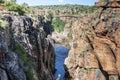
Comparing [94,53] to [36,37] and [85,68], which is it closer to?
[85,68]

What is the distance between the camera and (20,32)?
4506 cm

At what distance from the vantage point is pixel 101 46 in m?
53.2

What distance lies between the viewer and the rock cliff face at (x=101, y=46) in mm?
51812

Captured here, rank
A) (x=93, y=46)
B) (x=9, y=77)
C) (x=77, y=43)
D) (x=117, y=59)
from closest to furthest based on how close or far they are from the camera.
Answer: (x=9, y=77)
(x=117, y=59)
(x=93, y=46)
(x=77, y=43)

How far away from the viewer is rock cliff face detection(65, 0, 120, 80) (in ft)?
170

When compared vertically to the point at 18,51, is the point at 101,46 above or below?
below

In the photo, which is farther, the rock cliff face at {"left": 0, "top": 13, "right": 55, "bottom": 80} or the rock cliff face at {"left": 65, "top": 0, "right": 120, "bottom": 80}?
the rock cliff face at {"left": 65, "top": 0, "right": 120, "bottom": 80}

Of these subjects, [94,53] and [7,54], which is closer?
[7,54]

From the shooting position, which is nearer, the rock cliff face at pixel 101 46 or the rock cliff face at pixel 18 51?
the rock cliff face at pixel 18 51

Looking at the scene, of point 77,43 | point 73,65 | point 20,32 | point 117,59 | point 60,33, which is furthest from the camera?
point 60,33

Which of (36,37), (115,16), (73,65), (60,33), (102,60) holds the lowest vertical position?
(60,33)

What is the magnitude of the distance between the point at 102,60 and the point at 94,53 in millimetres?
3183

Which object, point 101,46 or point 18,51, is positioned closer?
point 18,51

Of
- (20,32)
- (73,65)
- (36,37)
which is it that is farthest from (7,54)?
(73,65)
